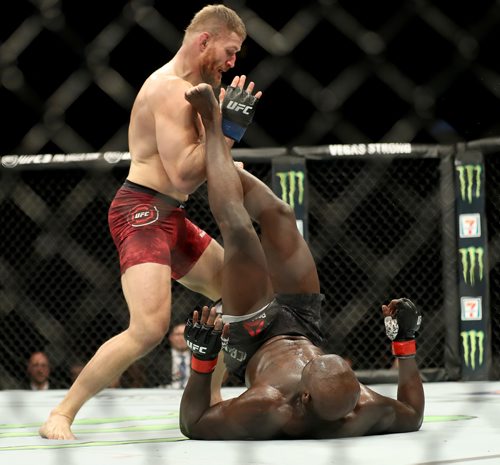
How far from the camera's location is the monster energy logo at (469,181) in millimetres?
4527

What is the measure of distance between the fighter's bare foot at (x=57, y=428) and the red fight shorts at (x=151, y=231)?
43 centimetres

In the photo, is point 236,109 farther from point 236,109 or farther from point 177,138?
point 177,138

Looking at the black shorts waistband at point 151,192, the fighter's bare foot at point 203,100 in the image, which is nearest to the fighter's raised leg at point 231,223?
the fighter's bare foot at point 203,100

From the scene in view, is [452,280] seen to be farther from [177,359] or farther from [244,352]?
[244,352]

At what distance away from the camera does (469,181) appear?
4.55 m

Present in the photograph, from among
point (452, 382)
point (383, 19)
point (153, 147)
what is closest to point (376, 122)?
point (383, 19)

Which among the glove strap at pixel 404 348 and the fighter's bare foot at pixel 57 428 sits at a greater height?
the glove strap at pixel 404 348

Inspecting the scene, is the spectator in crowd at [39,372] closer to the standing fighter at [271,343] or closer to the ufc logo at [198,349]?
the standing fighter at [271,343]

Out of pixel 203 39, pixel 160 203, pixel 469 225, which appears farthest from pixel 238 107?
pixel 469 225

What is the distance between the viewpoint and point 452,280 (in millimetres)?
4551

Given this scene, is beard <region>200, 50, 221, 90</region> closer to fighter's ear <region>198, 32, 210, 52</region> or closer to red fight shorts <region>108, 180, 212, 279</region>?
fighter's ear <region>198, 32, 210, 52</region>

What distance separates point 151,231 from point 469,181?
2.41 metres

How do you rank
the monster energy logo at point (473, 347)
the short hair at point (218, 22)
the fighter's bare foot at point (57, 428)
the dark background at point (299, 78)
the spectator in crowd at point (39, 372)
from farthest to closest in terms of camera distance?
the spectator in crowd at point (39, 372) → the monster energy logo at point (473, 347) → the dark background at point (299, 78) → the short hair at point (218, 22) → the fighter's bare foot at point (57, 428)

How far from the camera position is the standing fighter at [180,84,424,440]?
7.28ft
